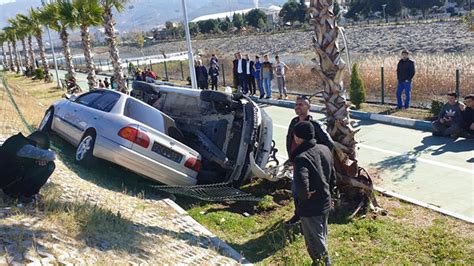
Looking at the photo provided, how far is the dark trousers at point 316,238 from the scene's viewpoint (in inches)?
203

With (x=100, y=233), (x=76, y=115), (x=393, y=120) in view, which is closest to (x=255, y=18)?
(x=393, y=120)

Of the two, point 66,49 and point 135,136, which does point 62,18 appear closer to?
point 66,49

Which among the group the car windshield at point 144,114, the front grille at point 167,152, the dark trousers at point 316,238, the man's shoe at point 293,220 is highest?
the car windshield at point 144,114

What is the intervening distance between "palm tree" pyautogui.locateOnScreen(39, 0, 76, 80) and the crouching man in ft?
51.7

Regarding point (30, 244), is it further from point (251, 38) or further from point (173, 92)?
point (251, 38)

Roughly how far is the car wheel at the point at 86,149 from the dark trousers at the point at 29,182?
182 cm

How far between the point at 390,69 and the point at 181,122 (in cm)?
1015

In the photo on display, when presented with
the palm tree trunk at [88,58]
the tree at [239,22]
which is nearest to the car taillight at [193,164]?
the palm tree trunk at [88,58]

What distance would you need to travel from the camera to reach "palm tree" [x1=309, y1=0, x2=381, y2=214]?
7.00 metres

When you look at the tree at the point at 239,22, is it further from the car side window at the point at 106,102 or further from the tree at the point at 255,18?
the car side window at the point at 106,102

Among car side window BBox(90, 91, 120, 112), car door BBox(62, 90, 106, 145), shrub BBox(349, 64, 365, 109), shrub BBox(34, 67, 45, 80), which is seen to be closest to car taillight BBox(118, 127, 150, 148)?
car side window BBox(90, 91, 120, 112)

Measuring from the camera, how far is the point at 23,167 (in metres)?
5.61

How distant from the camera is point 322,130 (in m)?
6.37

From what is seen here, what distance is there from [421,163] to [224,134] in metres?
3.70
